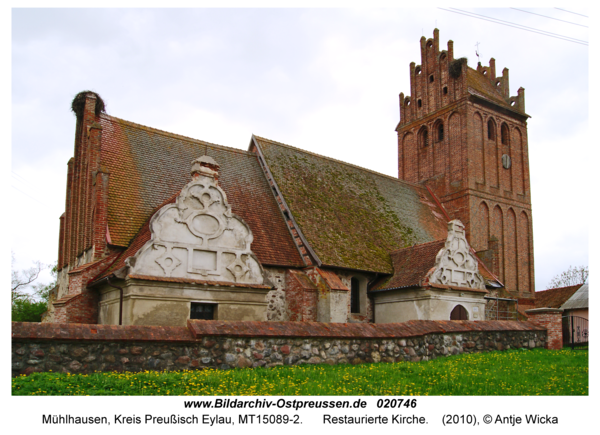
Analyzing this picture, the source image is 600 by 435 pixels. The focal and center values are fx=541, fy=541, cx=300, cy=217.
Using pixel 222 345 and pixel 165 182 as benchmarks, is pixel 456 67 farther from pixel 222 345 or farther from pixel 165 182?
pixel 222 345

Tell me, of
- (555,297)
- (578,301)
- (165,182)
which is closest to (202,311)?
(165,182)

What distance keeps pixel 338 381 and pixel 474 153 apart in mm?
24394

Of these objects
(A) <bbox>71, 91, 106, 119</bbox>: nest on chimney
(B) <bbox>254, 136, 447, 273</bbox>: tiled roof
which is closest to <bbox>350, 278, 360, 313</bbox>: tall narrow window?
(B) <bbox>254, 136, 447, 273</bbox>: tiled roof

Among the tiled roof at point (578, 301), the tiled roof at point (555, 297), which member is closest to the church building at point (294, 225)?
the tiled roof at point (578, 301)

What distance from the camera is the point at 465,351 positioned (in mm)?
13484

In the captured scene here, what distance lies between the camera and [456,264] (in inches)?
825

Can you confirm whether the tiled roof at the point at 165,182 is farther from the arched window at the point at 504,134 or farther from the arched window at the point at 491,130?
the arched window at the point at 504,134

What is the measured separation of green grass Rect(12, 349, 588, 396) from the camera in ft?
26.6

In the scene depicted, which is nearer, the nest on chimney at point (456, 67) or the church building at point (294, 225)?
the church building at point (294, 225)

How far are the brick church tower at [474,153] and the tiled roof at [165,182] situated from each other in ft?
41.9

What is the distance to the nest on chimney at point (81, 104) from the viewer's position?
19.9 meters

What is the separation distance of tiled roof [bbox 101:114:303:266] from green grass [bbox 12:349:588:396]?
877cm
